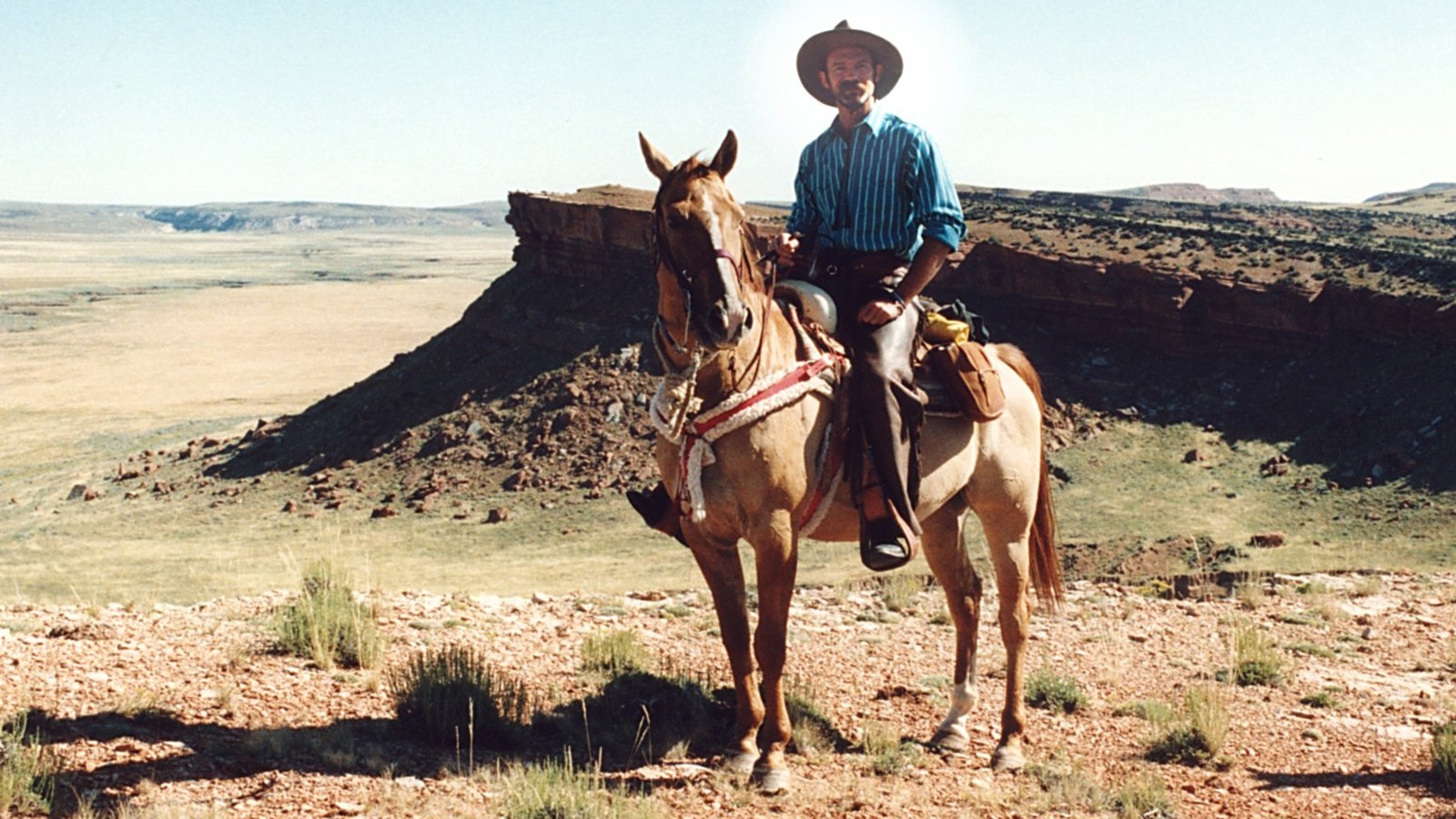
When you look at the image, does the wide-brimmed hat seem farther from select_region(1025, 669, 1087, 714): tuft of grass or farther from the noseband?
select_region(1025, 669, 1087, 714): tuft of grass

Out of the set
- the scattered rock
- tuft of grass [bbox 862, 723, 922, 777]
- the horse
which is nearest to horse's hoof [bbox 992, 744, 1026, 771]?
the horse

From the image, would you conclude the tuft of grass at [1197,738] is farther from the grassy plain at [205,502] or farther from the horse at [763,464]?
the grassy plain at [205,502]

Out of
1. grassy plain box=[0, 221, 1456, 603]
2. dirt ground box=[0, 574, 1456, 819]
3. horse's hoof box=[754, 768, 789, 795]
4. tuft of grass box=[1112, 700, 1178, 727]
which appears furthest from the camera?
grassy plain box=[0, 221, 1456, 603]

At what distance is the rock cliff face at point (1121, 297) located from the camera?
25.2 m

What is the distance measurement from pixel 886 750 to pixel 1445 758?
2884 mm

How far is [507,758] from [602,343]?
22.6 metres

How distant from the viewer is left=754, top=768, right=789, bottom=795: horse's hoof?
18.7 ft

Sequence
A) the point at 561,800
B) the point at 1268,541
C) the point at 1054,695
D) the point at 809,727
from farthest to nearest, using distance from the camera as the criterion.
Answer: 1. the point at 1268,541
2. the point at 1054,695
3. the point at 809,727
4. the point at 561,800

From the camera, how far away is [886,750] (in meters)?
6.40

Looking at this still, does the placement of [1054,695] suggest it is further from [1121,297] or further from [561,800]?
[1121,297]

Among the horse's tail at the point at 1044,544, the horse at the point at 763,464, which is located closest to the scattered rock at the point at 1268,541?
the horse's tail at the point at 1044,544

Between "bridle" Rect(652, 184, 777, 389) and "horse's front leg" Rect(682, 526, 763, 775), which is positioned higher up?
"bridle" Rect(652, 184, 777, 389)

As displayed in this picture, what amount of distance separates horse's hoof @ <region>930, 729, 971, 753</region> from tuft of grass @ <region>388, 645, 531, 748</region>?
7.55 feet

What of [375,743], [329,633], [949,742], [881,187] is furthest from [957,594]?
[329,633]
